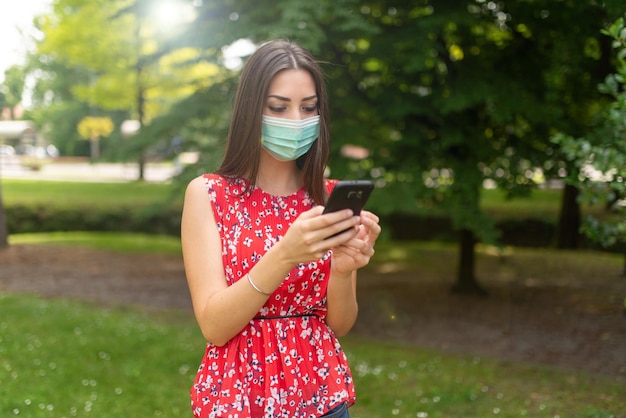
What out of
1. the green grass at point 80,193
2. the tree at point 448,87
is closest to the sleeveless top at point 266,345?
the tree at point 448,87

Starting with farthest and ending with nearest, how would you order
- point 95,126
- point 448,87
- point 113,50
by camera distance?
point 95,126 < point 113,50 < point 448,87

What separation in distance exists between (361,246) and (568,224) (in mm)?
12430

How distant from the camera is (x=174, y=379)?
20.3ft

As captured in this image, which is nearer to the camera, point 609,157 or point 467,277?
point 609,157

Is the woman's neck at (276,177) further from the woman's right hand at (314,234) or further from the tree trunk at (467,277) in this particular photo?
the tree trunk at (467,277)

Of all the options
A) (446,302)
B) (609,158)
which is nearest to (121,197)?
(446,302)

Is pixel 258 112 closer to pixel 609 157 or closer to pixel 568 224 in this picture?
pixel 609 157

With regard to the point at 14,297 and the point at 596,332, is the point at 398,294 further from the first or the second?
the point at 14,297

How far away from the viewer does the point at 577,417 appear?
5176 millimetres

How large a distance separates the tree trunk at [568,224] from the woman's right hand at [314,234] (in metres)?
12.1

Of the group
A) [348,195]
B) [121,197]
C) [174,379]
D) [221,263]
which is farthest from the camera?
[121,197]

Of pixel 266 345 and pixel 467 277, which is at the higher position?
pixel 266 345

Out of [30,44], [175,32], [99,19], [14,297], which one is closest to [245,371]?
[175,32]

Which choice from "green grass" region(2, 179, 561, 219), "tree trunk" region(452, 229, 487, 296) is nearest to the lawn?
"tree trunk" region(452, 229, 487, 296)
